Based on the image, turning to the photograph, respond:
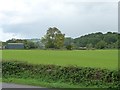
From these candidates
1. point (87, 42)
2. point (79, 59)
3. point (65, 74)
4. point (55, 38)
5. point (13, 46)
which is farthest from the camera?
point (55, 38)

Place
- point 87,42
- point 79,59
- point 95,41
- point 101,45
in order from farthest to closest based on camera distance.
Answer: point 87,42 < point 95,41 < point 101,45 < point 79,59

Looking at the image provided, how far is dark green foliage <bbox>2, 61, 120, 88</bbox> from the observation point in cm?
1242

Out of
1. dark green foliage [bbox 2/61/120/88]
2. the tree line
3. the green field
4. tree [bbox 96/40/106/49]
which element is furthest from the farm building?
dark green foliage [bbox 2/61/120/88]

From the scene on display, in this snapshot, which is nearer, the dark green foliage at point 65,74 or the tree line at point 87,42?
the dark green foliage at point 65,74


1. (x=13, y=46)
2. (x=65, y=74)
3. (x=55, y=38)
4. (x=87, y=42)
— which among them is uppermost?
(x=55, y=38)

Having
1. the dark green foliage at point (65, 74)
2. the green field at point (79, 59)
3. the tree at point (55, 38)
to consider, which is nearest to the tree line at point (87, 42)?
the tree at point (55, 38)

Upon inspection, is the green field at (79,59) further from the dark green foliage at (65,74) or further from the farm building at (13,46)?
the farm building at (13,46)

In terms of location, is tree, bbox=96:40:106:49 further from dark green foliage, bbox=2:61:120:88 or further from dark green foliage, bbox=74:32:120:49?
dark green foliage, bbox=2:61:120:88

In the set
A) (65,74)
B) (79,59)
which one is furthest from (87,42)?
(65,74)

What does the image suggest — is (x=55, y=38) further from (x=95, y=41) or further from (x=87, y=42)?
(x=95, y=41)

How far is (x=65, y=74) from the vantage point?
14.0 m

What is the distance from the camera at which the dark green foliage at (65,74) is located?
12.4 metres

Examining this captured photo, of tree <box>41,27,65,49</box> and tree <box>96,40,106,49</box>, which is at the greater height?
tree <box>41,27,65,49</box>

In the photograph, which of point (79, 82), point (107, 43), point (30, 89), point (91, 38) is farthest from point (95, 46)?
point (30, 89)
